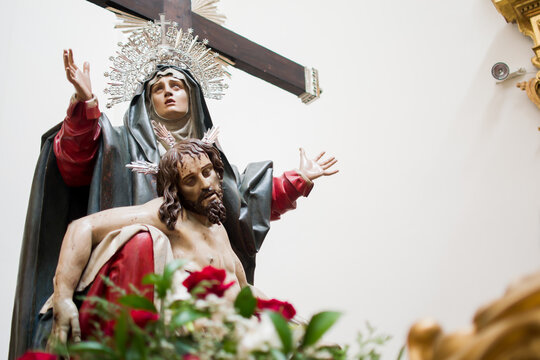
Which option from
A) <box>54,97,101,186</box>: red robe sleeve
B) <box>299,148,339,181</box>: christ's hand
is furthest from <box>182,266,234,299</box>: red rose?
<box>299,148,339,181</box>: christ's hand

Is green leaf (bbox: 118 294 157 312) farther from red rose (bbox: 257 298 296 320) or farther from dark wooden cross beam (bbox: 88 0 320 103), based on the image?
dark wooden cross beam (bbox: 88 0 320 103)

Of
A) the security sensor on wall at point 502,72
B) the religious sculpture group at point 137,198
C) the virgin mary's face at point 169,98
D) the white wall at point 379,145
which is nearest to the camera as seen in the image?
the religious sculpture group at point 137,198

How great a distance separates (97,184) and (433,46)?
2334 mm

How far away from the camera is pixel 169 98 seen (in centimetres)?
226

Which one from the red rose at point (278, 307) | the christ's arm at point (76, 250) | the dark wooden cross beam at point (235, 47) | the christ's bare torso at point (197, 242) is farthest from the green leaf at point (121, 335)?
the dark wooden cross beam at point (235, 47)

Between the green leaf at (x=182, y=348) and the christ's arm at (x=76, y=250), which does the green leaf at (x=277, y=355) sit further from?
the christ's arm at (x=76, y=250)

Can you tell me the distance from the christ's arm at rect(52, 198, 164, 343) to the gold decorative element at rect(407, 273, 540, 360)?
3.09 feet

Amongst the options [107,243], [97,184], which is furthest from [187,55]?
[107,243]

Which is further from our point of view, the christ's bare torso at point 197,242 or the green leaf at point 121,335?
the christ's bare torso at point 197,242

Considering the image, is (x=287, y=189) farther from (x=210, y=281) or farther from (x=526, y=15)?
(x=526, y=15)

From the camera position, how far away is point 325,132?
385cm

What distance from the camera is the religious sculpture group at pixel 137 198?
1517mm

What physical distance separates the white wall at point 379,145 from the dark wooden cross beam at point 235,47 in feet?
2.82

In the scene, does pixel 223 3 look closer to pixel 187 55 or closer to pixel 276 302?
pixel 187 55
